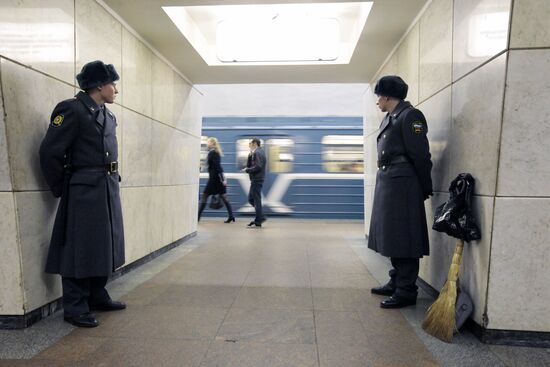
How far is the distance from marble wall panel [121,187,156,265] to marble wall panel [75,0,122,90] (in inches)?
52.1

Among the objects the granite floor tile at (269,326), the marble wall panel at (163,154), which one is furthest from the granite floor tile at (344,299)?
the marble wall panel at (163,154)

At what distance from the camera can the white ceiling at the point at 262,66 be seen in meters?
4.08

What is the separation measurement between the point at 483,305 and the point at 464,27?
1949 millimetres

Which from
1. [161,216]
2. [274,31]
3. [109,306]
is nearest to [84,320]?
[109,306]

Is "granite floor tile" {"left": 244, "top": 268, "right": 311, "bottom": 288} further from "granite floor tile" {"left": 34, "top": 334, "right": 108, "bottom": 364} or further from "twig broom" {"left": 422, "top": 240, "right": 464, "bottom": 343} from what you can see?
"granite floor tile" {"left": 34, "top": 334, "right": 108, "bottom": 364}

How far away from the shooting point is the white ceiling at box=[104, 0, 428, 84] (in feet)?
13.4

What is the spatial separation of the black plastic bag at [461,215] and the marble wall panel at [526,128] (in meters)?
0.25

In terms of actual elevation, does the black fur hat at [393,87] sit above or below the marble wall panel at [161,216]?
above

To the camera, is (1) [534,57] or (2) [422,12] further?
(2) [422,12]

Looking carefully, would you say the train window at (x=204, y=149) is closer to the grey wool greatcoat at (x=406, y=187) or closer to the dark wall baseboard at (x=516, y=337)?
the grey wool greatcoat at (x=406, y=187)

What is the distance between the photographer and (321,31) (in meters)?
5.37

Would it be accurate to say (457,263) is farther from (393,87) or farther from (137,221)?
(137,221)

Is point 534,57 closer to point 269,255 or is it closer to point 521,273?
point 521,273

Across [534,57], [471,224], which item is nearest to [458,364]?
[471,224]
